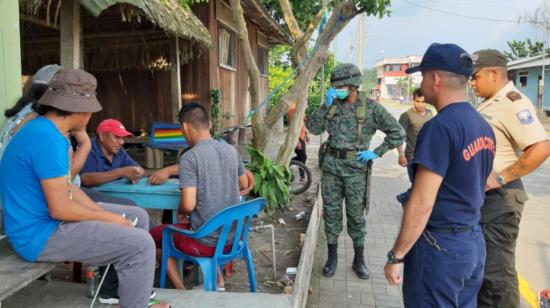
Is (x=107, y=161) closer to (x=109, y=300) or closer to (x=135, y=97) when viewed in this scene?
(x=109, y=300)

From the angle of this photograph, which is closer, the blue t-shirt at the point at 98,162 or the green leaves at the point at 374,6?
the blue t-shirt at the point at 98,162

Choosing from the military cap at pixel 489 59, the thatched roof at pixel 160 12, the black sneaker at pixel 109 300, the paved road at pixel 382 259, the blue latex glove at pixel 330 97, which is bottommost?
the paved road at pixel 382 259

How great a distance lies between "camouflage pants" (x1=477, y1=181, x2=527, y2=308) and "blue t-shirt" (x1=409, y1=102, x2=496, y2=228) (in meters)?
0.71

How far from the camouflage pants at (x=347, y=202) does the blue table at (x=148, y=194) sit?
5.22 feet

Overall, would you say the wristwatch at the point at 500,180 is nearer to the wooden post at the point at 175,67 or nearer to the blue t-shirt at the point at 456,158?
the blue t-shirt at the point at 456,158

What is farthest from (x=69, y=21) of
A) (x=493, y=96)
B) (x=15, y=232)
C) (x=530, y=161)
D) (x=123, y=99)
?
(x=123, y=99)

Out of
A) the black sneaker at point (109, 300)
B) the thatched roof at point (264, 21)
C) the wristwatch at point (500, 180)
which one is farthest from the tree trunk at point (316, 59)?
the thatched roof at point (264, 21)

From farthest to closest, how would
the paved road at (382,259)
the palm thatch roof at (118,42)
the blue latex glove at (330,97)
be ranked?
the palm thatch roof at (118,42)
the blue latex glove at (330,97)
the paved road at (382,259)

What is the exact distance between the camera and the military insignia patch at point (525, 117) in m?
2.87

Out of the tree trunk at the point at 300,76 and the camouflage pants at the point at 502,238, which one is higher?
the tree trunk at the point at 300,76

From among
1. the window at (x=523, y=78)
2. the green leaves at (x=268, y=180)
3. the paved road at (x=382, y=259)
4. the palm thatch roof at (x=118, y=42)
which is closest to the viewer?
the paved road at (x=382, y=259)

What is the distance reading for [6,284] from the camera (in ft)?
7.02

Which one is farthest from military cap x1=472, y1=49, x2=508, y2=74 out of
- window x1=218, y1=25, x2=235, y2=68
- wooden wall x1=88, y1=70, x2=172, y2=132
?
window x1=218, y1=25, x2=235, y2=68

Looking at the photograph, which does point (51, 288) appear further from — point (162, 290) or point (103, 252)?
point (103, 252)
